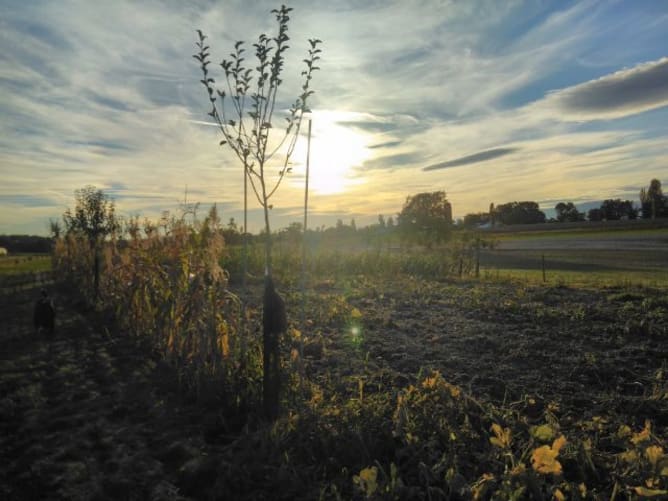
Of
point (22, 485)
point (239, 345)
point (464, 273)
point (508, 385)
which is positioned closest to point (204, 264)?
point (239, 345)

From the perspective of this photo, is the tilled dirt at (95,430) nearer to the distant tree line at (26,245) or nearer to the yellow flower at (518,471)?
the yellow flower at (518,471)

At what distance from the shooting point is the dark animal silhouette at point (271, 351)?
313 centimetres

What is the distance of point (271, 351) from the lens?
3.17m

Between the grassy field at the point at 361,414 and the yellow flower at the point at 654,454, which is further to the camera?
the grassy field at the point at 361,414

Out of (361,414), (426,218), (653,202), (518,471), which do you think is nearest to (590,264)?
(426,218)

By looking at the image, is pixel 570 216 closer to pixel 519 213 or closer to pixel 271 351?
pixel 519 213

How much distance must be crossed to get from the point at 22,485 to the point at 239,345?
6.13ft

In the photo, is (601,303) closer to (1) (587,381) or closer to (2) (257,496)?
(1) (587,381)

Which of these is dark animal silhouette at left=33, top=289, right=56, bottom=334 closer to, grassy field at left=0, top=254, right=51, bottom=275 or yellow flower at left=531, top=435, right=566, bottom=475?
yellow flower at left=531, top=435, right=566, bottom=475

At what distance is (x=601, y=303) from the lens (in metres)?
7.20

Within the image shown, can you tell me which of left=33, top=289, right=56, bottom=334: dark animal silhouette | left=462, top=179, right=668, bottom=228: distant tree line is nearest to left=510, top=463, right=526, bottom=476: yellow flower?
left=33, top=289, right=56, bottom=334: dark animal silhouette

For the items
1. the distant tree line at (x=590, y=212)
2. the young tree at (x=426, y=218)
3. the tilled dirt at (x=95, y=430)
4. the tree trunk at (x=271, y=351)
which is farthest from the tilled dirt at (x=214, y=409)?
the distant tree line at (x=590, y=212)

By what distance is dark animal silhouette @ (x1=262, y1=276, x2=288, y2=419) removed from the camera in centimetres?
313

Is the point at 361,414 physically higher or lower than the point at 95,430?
higher
